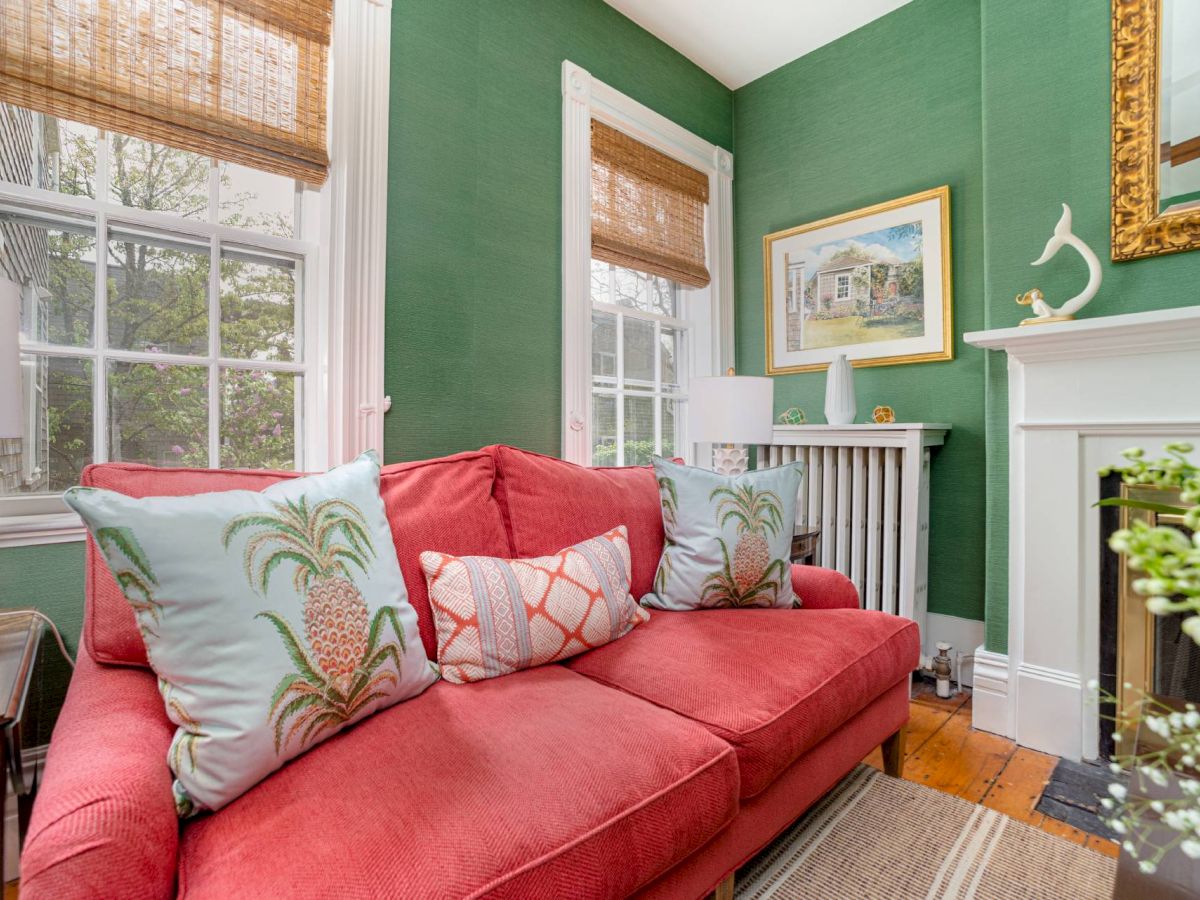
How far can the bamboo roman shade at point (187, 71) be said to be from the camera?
1.47 metres

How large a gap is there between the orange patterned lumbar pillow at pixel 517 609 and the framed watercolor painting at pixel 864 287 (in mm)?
1973

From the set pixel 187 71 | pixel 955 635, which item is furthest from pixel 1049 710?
pixel 187 71

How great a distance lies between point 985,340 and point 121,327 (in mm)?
2662

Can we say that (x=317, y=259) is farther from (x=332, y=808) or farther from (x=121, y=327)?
(x=332, y=808)

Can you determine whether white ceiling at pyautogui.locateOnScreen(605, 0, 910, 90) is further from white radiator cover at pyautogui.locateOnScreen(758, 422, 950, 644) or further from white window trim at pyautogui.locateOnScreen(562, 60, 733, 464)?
white radiator cover at pyautogui.locateOnScreen(758, 422, 950, 644)

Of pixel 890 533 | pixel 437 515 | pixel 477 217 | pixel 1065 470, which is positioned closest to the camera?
pixel 437 515

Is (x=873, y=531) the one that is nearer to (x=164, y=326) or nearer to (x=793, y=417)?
(x=793, y=417)

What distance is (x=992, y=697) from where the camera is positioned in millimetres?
2170

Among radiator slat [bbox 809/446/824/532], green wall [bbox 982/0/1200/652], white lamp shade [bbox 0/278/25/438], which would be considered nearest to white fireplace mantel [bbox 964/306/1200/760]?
green wall [bbox 982/0/1200/652]

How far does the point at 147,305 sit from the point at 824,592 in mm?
2171

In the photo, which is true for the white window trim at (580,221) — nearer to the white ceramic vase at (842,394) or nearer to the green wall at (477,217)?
the green wall at (477,217)

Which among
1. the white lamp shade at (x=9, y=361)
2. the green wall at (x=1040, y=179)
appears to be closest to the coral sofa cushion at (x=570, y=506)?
the white lamp shade at (x=9, y=361)

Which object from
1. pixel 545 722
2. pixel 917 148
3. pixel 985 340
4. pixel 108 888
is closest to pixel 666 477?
pixel 545 722

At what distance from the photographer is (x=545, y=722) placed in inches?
44.6
